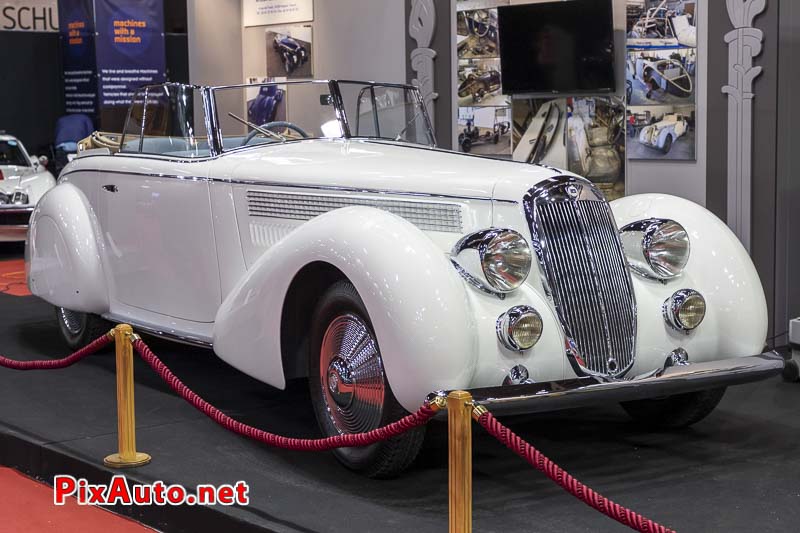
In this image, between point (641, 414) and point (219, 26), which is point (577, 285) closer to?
point (641, 414)

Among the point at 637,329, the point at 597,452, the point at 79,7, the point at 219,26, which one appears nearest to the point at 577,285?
the point at 637,329

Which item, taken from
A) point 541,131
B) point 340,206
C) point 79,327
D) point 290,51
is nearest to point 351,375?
point 340,206

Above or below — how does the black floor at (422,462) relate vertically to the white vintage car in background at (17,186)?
below

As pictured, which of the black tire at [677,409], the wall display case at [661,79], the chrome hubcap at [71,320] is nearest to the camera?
the black tire at [677,409]

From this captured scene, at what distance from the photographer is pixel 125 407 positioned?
4.25 meters

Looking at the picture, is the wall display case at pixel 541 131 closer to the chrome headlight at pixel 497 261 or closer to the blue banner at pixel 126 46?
the chrome headlight at pixel 497 261

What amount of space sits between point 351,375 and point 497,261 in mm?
704

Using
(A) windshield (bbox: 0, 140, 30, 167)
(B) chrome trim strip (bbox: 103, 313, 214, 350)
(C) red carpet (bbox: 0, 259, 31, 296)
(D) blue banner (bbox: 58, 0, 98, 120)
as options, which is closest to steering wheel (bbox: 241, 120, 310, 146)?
(B) chrome trim strip (bbox: 103, 313, 214, 350)

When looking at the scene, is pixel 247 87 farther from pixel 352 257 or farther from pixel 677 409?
pixel 677 409

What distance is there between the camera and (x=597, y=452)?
4484mm

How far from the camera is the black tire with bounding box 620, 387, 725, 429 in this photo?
471 centimetres

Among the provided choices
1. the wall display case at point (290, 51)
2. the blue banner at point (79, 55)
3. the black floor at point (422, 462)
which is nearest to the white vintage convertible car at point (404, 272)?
the black floor at point (422, 462)

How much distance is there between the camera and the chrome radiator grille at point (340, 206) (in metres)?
4.41

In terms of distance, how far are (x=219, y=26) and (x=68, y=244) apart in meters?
5.10
